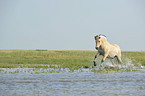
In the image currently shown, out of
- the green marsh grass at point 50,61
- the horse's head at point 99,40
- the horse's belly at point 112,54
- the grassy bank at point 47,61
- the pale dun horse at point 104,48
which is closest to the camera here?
the horse's head at point 99,40

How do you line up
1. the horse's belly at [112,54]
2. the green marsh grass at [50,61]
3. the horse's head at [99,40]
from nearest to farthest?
1. the horse's head at [99,40]
2. the horse's belly at [112,54]
3. the green marsh grass at [50,61]

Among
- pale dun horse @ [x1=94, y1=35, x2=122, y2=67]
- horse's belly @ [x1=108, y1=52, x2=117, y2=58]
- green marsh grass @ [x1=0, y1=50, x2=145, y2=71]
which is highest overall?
pale dun horse @ [x1=94, y1=35, x2=122, y2=67]

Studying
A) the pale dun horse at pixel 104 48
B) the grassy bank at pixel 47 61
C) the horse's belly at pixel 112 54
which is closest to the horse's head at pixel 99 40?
the pale dun horse at pixel 104 48

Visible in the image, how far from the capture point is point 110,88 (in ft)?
41.3

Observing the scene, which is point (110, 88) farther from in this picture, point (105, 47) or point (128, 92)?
point (105, 47)

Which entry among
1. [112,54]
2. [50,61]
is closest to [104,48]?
[112,54]

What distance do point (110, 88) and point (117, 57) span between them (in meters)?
13.2

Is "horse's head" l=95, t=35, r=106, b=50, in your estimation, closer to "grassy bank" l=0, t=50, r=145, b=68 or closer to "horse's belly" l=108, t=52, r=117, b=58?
"horse's belly" l=108, t=52, r=117, b=58

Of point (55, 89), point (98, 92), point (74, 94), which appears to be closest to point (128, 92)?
point (98, 92)

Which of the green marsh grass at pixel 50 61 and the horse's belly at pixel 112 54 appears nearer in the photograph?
the horse's belly at pixel 112 54

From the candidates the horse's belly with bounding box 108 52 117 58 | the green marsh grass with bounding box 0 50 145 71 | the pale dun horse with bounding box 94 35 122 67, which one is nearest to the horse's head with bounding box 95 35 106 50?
the pale dun horse with bounding box 94 35 122 67

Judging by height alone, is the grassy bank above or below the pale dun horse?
below

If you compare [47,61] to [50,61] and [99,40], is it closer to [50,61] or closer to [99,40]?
[50,61]

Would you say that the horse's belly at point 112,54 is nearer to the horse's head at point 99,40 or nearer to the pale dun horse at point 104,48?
the pale dun horse at point 104,48
